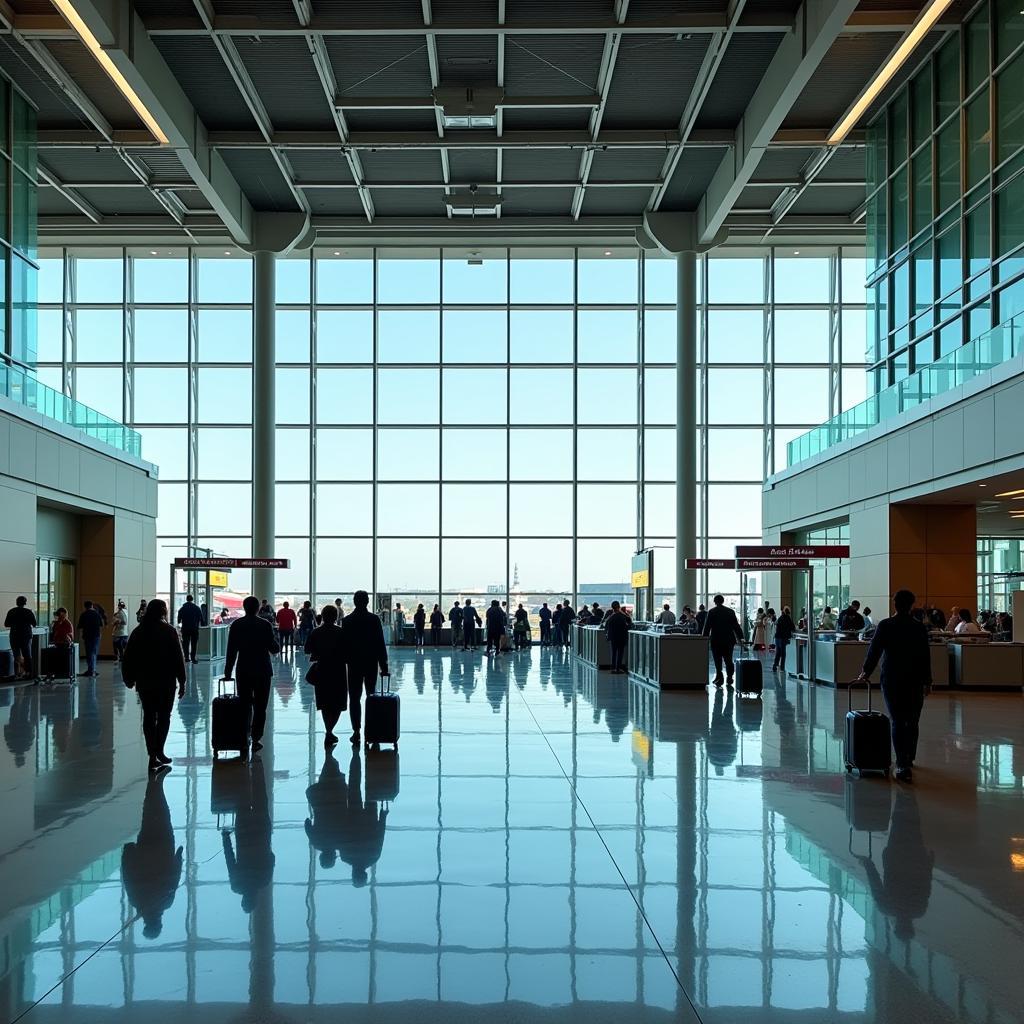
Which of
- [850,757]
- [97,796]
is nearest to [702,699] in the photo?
[850,757]

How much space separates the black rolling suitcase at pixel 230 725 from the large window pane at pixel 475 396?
1040 inches

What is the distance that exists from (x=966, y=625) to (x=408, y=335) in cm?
2239

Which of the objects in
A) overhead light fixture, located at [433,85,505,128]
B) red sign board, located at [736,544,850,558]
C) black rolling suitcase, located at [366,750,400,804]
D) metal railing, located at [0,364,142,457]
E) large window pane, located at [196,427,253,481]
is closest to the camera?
black rolling suitcase, located at [366,750,400,804]

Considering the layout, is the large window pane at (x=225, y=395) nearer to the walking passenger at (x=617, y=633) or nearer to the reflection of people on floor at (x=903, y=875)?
the walking passenger at (x=617, y=633)

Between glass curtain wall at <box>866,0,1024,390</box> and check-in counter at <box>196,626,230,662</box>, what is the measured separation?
18.1 metres

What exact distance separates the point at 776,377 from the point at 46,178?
77.4 ft

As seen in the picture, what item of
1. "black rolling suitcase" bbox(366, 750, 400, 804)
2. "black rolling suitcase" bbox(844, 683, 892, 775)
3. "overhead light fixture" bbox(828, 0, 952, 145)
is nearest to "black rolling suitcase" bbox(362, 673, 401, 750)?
"black rolling suitcase" bbox(366, 750, 400, 804)

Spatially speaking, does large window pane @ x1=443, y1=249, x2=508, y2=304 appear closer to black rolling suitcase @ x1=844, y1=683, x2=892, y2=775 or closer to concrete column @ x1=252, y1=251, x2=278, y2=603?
concrete column @ x1=252, y1=251, x2=278, y2=603

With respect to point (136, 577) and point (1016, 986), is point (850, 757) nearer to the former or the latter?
point (1016, 986)

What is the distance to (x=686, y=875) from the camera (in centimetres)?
626

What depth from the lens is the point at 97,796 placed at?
28.5 ft

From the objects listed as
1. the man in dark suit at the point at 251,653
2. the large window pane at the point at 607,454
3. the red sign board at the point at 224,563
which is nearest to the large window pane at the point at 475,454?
the large window pane at the point at 607,454

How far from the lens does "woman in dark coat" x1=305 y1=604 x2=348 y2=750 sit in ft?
36.3

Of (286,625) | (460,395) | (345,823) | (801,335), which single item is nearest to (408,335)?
(460,395)
